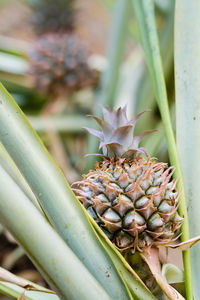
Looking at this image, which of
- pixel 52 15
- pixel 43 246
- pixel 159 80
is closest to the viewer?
pixel 43 246

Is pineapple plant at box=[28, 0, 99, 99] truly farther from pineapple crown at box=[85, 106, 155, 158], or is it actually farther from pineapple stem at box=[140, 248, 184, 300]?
pineapple stem at box=[140, 248, 184, 300]

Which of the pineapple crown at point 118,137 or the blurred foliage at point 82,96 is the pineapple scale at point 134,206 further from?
the blurred foliage at point 82,96

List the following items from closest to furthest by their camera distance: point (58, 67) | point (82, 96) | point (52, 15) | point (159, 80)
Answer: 1. point (159, 80)
2. point (58, 67)
3. point (82, 96)
4. point (52, 15)

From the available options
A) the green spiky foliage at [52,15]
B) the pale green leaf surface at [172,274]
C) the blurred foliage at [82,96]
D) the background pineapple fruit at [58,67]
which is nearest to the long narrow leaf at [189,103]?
the pale green leaf surface at [172,274]

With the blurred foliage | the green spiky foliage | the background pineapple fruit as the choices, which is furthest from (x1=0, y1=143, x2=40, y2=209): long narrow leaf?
the green spiky foliage

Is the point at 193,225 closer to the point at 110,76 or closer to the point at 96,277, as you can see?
the point at 96,277

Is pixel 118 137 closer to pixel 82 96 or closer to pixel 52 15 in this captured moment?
pixel 82 96

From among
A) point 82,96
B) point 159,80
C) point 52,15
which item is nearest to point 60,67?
point 82,96
